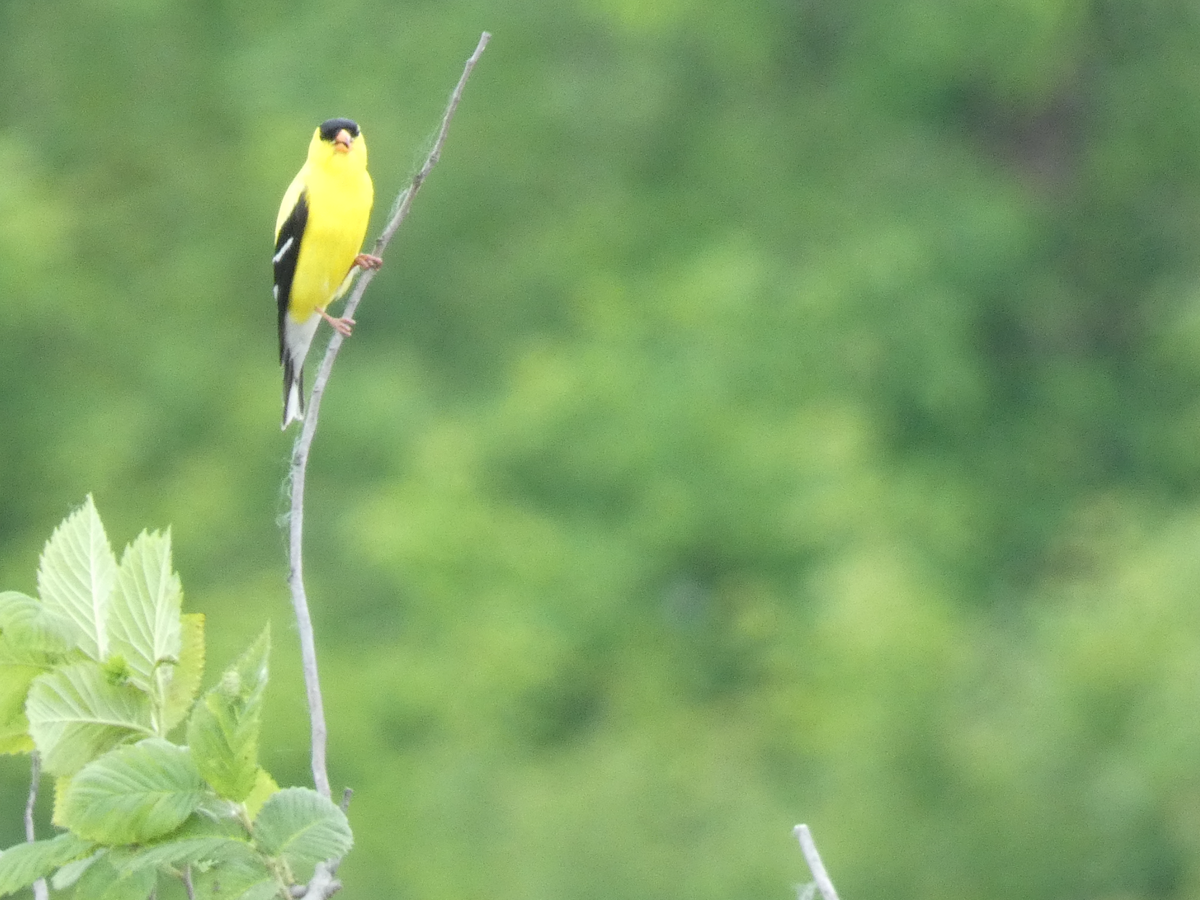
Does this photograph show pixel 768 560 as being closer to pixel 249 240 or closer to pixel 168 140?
pixel 249 240

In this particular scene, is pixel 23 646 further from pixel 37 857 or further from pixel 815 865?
pixel 815 865

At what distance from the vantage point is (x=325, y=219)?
17.6 ft

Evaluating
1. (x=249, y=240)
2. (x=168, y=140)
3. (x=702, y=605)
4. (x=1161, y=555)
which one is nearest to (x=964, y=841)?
(x=1161, y=555)

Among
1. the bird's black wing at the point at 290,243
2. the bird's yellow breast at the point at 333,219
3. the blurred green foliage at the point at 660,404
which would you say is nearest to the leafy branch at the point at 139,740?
the bird's yellow breast at the point at 333,219

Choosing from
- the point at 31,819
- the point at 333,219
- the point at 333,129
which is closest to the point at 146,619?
the point at 31,819

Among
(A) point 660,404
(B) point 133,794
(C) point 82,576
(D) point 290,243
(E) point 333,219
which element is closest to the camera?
(B) point 133,794

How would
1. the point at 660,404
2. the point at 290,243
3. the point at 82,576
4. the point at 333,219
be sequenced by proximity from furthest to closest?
the point at 660,404
the point at 290,243
the point at 333,219
the point at 82,576

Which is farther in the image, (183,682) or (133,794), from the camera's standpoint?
(183,682)

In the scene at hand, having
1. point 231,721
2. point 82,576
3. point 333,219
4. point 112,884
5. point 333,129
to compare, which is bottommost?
point 112,884

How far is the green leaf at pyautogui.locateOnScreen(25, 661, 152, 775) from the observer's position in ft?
5.27

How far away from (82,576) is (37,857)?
8.9 inches

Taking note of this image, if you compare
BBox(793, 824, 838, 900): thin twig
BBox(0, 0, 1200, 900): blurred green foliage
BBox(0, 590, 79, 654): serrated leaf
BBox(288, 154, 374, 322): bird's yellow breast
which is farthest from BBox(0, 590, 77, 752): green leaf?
BBox(0, 0, 1200, 900): blurred green foliage

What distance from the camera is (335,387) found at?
59.5 ft

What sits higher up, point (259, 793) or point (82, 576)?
point (82, 576)
